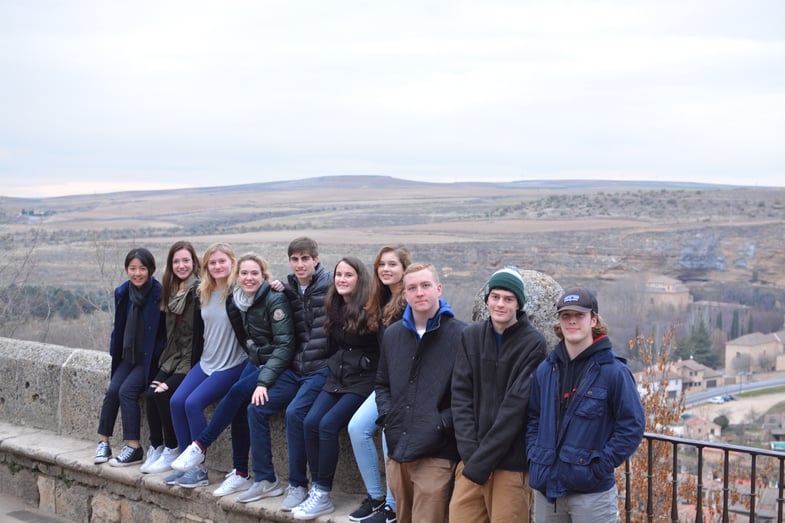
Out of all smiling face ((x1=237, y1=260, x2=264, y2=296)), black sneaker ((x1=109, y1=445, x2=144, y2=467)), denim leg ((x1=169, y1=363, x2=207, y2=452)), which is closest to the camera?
smiling face ((x1=237, y1=260, x2=264, y2=296))

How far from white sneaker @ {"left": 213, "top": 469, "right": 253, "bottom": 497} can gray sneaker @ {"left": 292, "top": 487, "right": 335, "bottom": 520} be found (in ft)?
1.76

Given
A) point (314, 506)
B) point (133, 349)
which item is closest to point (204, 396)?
point (133, 349)

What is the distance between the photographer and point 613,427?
3242 millimetres

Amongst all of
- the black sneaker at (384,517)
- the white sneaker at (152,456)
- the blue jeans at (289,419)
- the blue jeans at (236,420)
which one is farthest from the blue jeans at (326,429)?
the white sneaker at (152,456)

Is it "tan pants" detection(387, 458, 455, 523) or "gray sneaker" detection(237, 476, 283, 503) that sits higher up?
"tan pants" detection(387, 458, 455, 523)

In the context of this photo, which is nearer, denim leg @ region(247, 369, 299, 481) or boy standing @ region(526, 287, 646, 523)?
boy standing @ region(526, 287, 646, 523)

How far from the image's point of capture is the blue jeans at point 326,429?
429 centimetres

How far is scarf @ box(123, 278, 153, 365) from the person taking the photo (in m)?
5.30

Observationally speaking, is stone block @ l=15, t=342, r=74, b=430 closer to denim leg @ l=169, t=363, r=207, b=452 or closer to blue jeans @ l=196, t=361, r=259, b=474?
denim leg @ l=169, t=363, r=207, b=452

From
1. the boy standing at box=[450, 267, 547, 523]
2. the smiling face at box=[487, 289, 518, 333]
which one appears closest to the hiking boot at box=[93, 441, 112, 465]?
the boy standing at box=[450, 267, 547, 523]

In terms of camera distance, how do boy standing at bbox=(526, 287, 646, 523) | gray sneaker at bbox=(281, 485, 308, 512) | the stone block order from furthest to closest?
the stone block → gray sneaker at bbox=(281, 485, 308, 512) → boy standing at bbox=(526, 287, 646, 523)

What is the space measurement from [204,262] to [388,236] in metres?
50.7

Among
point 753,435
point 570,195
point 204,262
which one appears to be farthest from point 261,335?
point 570,195

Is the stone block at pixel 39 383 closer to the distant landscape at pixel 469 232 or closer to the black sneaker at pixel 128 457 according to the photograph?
the black sneaker at pixel 128 457
